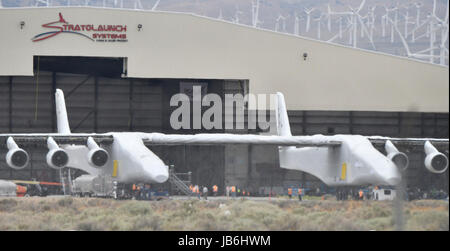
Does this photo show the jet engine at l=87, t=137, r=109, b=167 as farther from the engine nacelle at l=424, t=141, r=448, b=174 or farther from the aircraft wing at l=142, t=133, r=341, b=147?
the engine nacelle at l=424, t=141, r=448, b=174

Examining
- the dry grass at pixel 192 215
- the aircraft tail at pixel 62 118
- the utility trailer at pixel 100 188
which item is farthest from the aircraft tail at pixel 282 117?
the aircraft tail at pixel 62 118

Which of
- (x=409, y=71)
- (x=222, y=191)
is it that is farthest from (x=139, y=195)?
(x=409, y=71)

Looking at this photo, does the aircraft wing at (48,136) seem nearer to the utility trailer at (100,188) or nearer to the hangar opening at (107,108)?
the utility trailer at (100,188)

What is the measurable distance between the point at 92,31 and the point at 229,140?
9.43 m

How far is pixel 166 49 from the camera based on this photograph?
32.8 meters

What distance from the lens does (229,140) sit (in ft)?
90.0

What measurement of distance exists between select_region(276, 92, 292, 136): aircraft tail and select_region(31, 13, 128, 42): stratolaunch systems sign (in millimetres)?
7636

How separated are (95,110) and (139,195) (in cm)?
1235

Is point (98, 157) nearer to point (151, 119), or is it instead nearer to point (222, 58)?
point (222, 58)

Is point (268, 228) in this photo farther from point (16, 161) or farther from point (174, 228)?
point (16, 161)

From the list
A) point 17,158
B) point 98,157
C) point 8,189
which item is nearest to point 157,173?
point 98,157

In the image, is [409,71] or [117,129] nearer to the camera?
[409,71]

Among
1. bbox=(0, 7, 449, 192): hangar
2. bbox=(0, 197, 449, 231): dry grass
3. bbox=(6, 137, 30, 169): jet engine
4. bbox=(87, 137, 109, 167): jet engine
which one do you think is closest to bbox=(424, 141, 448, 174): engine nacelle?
bbox=(0, 7, 449, 192): hangar

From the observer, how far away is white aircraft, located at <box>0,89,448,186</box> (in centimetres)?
2500
